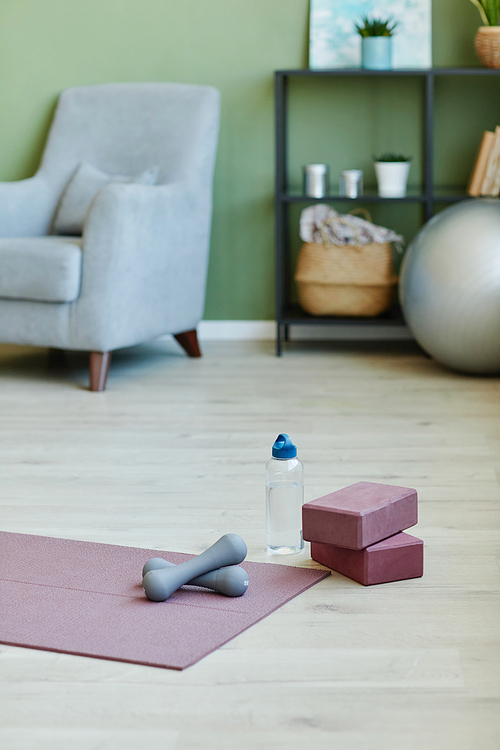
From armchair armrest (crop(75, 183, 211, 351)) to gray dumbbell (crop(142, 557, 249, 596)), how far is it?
156 centimetres

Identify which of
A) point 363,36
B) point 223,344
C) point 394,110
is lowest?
point 223,344

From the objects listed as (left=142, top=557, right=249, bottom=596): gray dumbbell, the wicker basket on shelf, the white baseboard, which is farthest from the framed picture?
(left=142, top=557, right=249, bottom=596): gray dumbbell

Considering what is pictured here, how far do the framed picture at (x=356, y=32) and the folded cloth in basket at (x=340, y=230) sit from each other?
0.60m

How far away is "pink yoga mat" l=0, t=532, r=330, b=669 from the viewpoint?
123 centimetres

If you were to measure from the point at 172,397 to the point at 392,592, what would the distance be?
1.52m

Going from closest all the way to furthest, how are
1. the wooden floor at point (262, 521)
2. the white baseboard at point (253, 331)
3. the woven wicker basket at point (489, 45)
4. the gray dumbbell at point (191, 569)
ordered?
1. the wooden floor at point (262, 521)
2. the gray dumbbell at point (191, 569)
3. the woven wicker basket at point (489, 45)
4. the white baseboard at point (253, 331)

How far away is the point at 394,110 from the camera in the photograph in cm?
373

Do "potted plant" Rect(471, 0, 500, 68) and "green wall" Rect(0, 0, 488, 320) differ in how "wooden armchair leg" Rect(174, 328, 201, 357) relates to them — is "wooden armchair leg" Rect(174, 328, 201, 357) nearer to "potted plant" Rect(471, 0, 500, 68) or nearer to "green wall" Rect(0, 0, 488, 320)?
"green wall" Rect(0, 0, 488, 320)

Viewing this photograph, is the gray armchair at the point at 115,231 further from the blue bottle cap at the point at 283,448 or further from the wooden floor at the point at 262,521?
the blue bottle cap at the point at 283,448

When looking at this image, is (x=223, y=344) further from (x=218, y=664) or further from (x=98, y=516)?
(x=218, y=664)

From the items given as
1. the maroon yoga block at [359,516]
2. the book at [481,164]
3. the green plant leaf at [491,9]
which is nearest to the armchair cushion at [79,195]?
the book at [481,164]

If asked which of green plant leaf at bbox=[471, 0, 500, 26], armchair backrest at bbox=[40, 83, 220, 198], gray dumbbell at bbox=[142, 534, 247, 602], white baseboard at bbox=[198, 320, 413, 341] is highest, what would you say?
green plant leaf at bbox=[471, 0, 500, 26]

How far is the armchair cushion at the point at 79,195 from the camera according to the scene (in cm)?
340

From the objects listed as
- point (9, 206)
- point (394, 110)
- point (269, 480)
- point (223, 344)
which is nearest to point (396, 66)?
point (394, 110)
